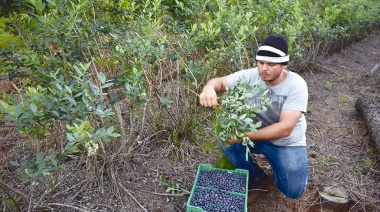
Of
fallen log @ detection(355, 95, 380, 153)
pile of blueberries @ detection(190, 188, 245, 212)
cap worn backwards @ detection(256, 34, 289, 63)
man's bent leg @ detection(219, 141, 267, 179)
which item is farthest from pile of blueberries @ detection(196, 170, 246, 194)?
fallen log @ detection(355, 95, 380, 153)

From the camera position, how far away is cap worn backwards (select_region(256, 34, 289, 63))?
7.20 ft

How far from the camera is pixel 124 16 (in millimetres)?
2475

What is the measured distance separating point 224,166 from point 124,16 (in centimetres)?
161

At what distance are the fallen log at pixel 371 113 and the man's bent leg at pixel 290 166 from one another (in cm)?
133

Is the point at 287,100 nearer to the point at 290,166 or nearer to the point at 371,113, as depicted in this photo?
the point at 290,166

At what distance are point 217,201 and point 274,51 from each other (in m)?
1.15

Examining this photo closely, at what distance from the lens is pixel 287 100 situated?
2.29 metres

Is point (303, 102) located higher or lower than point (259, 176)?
higher

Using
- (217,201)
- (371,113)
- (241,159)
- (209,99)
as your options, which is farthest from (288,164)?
(371,113)

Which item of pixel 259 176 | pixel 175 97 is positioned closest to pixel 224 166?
pixel 259 176

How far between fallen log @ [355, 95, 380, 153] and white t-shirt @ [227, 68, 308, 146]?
A: 1395mm

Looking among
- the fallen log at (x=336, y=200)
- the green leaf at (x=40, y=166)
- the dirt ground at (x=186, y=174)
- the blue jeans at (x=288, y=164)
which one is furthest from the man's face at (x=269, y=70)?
the green leaf at (x=40, y=166)

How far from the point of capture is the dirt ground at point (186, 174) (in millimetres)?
2408

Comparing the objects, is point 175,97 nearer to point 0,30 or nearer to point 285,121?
point 285,121
